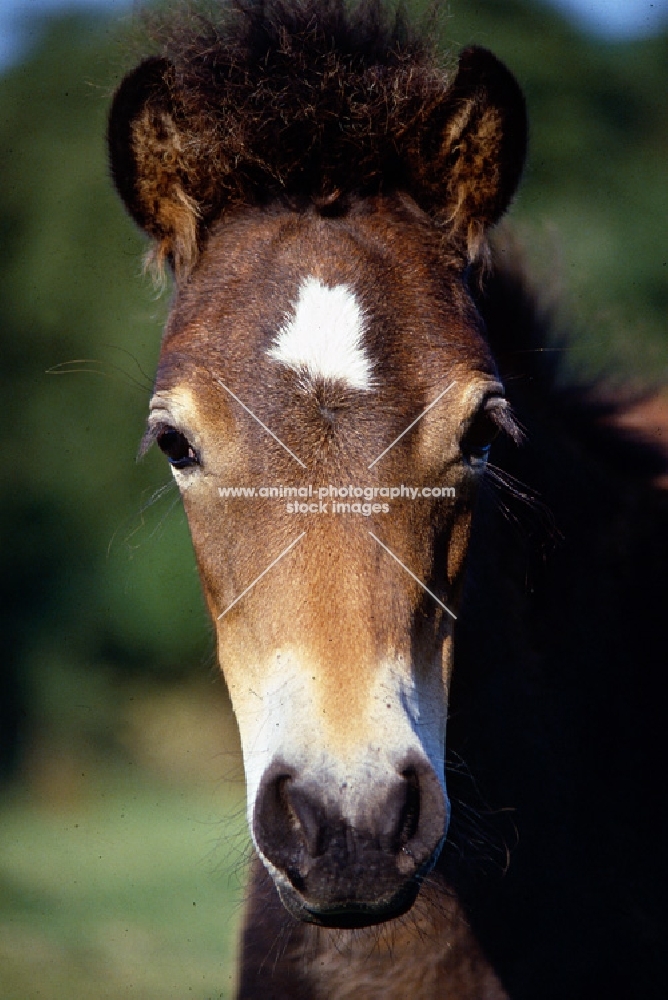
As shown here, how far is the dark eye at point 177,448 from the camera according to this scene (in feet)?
8.82

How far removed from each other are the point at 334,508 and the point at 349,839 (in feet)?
2.40

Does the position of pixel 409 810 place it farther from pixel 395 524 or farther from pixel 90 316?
pixel 90 316

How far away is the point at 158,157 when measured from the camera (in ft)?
9.93

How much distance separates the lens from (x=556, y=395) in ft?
12.4

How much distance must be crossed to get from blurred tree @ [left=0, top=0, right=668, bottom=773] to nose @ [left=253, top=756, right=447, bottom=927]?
8.56m

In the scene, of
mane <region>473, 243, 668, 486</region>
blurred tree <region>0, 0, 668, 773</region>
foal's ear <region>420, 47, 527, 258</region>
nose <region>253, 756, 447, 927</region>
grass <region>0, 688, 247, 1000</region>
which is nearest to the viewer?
nose <region>253, 756, 447, 927</region>

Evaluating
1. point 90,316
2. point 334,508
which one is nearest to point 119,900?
point 90,316

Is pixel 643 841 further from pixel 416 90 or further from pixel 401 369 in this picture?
pixel 416 90

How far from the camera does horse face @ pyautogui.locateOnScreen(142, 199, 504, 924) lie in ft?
6.96

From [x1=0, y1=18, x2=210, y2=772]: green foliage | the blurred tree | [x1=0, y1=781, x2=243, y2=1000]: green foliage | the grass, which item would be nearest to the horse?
the grass

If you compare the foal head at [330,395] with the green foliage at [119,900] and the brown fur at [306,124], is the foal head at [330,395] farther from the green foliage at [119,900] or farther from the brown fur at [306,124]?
the green foliage at [119,900]

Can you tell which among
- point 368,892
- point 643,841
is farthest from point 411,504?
point 643,841

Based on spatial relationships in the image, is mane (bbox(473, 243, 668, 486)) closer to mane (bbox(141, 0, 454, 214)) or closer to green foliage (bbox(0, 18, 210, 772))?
mane (bbox(141, 0, 454, 214))

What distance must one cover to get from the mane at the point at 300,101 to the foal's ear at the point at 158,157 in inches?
1.7
